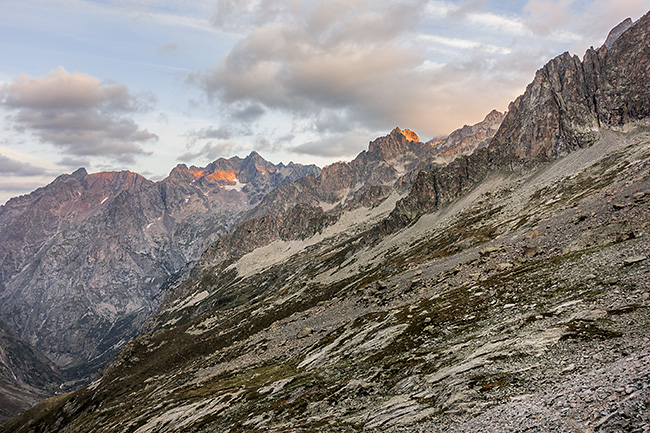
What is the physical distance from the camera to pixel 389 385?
2617 centimetres

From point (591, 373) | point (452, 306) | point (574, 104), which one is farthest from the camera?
point (574, 104)

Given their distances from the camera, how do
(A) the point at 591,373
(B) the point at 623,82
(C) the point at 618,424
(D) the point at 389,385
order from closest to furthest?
(C) the point at 618,424
(A) the point at 591,373
(D) the point at 389,385
(B) the point at 623,82

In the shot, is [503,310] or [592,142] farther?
[592,142]

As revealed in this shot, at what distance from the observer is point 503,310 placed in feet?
98.5

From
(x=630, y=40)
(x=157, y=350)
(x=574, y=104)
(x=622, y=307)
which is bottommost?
(x=157, y=350)

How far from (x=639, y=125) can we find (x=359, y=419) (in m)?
207

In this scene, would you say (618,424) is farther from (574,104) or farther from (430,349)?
(574,104)

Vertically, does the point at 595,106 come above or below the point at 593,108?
above

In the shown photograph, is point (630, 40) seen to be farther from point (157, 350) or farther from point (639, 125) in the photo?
point (157, 350)

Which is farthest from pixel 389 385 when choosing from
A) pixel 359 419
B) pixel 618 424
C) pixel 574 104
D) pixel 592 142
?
pixel 574 104

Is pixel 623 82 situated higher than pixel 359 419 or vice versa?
pixel 623 82

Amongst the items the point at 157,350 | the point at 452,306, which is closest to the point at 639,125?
the point at 452,306

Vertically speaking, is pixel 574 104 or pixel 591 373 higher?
pixel 574 104

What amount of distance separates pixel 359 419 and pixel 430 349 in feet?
33.3
